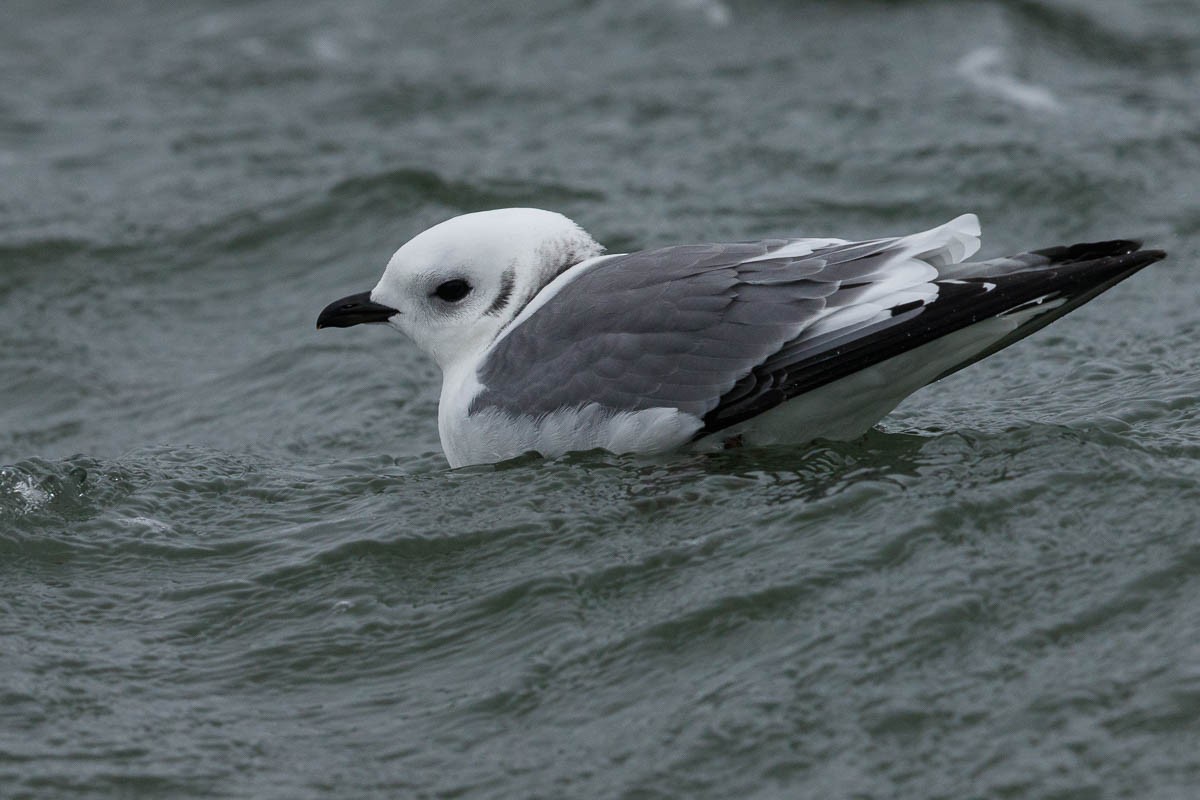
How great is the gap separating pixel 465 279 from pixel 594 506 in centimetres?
129

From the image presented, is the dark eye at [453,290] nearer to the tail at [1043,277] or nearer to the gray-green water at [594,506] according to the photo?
the gray-green water at [594,506]

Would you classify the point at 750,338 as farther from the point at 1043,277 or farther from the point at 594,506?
the point at 1043,277

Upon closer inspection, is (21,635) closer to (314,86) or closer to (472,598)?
(472,598)

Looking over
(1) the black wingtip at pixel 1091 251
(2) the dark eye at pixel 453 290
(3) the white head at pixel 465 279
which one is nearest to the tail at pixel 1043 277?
(1) the black wingtip at pixel 1091 251

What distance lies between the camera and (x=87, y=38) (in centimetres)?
1534

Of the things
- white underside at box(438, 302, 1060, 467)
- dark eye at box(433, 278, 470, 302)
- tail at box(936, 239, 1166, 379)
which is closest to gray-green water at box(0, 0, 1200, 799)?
white underside at box(438, 302, 1060, 467)

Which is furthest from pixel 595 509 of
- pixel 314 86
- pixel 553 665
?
pixel 314 86

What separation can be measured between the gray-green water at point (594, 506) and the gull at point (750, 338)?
0.16 m

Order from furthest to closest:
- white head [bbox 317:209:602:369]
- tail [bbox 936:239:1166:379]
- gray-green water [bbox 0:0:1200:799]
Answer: white head [bbox 317:209:602:369], tail [bbox 936:239:1166:379], gray-green water [bbox 0:0:1200:799]

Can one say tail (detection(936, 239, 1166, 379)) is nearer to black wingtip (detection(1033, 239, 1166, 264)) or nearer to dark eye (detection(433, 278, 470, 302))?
black wingtip (detection(1033, 239, 1166, 264))

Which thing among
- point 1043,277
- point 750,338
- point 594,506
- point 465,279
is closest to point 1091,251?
point 1043,277

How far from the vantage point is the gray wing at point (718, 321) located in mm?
5746

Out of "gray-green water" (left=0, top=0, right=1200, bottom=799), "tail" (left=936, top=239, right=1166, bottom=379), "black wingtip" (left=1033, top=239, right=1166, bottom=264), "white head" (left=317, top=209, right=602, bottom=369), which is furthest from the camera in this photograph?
"white head" (left=317, top=209, right=602, bottom=369)

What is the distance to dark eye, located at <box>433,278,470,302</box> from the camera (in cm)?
670
